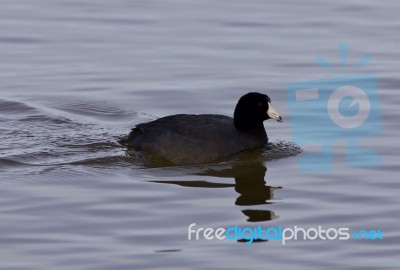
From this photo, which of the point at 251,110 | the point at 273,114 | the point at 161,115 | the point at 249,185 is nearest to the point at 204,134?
the point at 251,110

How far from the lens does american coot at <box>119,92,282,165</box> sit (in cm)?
1219

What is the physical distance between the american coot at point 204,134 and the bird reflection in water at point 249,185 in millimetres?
312

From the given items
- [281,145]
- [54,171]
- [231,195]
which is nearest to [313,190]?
[231,195]

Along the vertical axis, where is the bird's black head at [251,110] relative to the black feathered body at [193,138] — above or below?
above

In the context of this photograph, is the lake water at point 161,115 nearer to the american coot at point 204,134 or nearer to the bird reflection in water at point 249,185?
the bird reflection in water at point 249,185

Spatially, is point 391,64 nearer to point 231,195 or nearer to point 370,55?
point 370,55

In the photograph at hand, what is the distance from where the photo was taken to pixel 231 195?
11.0 m

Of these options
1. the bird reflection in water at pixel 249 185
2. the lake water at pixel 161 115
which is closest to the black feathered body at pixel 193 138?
the lake water at pixel 161 115

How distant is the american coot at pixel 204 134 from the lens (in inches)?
480

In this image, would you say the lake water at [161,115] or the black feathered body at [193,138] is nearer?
the lake water at [161,115]

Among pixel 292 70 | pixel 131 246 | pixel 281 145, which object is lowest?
pixel 131 246

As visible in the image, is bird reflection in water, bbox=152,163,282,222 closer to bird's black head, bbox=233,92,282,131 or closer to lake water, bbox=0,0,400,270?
lake water, bbox=0,0,400,270

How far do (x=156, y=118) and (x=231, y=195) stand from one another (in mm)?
2942

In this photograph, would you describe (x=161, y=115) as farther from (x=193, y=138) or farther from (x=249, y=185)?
(x=249, y=185)
